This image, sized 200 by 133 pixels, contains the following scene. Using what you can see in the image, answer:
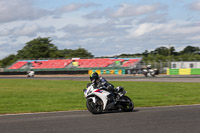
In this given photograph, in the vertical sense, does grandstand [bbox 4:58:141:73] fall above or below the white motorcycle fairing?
above

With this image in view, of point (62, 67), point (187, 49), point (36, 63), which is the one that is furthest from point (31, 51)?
point (187, 49)

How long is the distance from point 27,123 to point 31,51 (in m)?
96.5

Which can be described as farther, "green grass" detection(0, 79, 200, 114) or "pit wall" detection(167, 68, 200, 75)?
"pit wall" detection(167, 68, 200, 75)

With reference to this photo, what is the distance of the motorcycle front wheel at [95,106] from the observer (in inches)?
409

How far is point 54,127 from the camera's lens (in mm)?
7836

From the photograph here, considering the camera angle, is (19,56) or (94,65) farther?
(19,56)

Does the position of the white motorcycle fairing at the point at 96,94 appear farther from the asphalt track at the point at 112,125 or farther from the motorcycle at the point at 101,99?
the asphalt track at the point at 112,125

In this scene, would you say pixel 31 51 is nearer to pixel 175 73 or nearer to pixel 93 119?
pixel 175 73

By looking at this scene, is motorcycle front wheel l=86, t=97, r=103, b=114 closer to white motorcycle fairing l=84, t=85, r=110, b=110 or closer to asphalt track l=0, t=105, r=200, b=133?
white motorcycle fairing l=84, t=85, r=110, b=110

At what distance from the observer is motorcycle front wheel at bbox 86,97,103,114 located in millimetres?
10398

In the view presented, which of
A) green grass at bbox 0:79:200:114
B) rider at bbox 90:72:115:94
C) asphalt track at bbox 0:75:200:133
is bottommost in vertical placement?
green grass at bbox 0:79:200:114

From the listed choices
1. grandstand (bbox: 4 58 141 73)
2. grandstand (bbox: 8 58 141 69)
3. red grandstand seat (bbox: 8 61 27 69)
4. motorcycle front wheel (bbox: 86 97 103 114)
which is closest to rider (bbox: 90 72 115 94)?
motorcycle front wheel (bbox: 86 97 103 114)

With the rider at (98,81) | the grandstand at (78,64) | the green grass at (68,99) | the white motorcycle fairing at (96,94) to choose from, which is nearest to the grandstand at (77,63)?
the grandstand at (78,64)

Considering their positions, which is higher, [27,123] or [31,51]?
→ [31,51]
